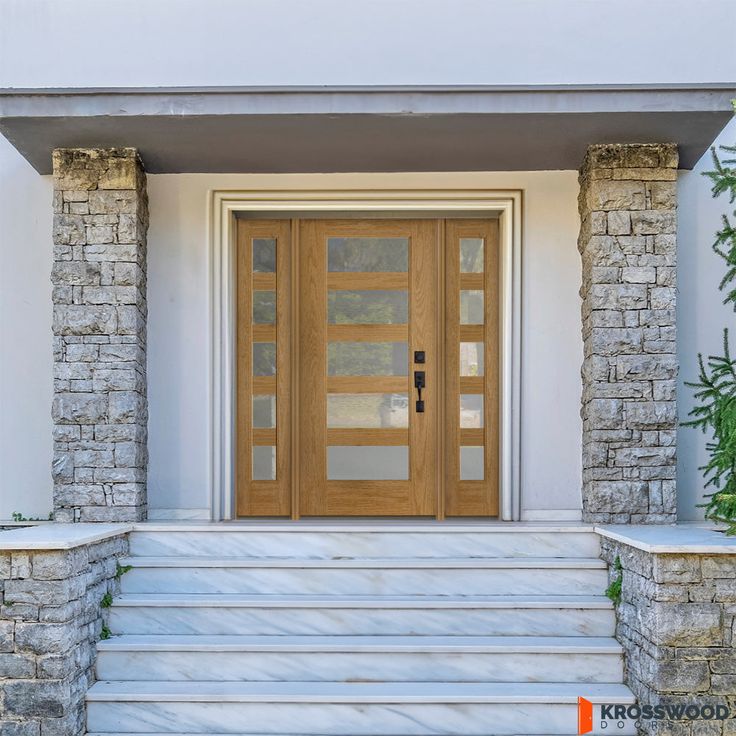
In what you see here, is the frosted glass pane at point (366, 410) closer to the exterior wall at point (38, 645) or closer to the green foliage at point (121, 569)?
the green foliage at point (121, 569)

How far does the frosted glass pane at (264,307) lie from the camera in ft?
17.3

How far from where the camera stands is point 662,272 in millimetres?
4555

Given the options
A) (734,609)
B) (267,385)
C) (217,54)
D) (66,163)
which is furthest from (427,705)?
(217,54)

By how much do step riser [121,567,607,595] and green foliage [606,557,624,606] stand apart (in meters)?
0.10

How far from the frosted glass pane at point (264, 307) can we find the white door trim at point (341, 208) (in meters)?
0.20

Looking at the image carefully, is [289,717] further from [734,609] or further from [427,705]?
[734,609]

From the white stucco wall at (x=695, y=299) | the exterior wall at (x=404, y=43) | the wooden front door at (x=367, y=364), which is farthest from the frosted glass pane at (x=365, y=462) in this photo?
the exterior wall at (x=404, y=43)

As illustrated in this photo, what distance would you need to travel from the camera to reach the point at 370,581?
13.4 ft

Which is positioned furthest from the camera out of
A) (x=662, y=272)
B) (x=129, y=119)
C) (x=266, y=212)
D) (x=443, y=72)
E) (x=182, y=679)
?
(x=266, y=212)

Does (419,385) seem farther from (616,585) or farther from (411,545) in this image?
(616,585)

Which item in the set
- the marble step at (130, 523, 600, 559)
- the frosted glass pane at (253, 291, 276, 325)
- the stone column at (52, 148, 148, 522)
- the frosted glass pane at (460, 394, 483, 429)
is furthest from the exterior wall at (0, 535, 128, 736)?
the frosted glass pane at (460, 394, 483, 429)

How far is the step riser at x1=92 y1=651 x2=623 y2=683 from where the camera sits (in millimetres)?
3670

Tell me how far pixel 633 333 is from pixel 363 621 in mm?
2249

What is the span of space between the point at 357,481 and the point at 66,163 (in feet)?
8.78
